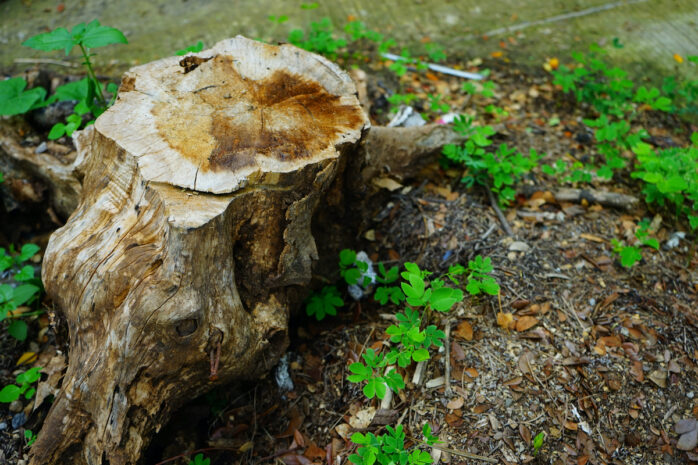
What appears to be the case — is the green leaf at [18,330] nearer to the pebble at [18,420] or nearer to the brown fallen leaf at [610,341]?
the pebble at [18,420]

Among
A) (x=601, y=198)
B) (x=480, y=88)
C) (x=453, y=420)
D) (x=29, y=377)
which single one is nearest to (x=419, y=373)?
(x=453, y=420)

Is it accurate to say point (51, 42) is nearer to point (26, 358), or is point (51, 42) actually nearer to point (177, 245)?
point (177, 245)

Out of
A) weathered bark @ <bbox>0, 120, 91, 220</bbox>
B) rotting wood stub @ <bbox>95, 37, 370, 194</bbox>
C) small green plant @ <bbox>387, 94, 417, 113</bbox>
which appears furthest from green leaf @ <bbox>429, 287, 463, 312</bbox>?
weathered bark @ <bbox>0, 120, 91, 220</bbox>

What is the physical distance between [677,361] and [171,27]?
4254 millimetres

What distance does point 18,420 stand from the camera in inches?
86.0

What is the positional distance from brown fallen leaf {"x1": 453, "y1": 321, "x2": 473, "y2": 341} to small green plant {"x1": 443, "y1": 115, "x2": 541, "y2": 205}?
868mm

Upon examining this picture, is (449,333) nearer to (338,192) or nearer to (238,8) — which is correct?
(338,192)

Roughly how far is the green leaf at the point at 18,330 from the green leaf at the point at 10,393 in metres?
0.25

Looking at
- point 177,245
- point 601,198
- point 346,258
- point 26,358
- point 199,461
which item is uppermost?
point 177,245

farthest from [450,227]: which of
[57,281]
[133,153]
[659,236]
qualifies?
[57,281]

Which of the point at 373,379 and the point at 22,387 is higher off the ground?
the point at 373,379

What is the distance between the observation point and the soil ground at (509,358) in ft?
6.70

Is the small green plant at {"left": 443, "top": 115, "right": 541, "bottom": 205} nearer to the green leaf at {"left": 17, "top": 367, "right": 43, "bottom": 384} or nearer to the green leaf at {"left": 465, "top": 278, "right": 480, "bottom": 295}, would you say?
the green leaf at {"left": 465, "top": 278, "right": 480, "bottom": 295}

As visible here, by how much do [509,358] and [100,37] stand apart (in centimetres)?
233
